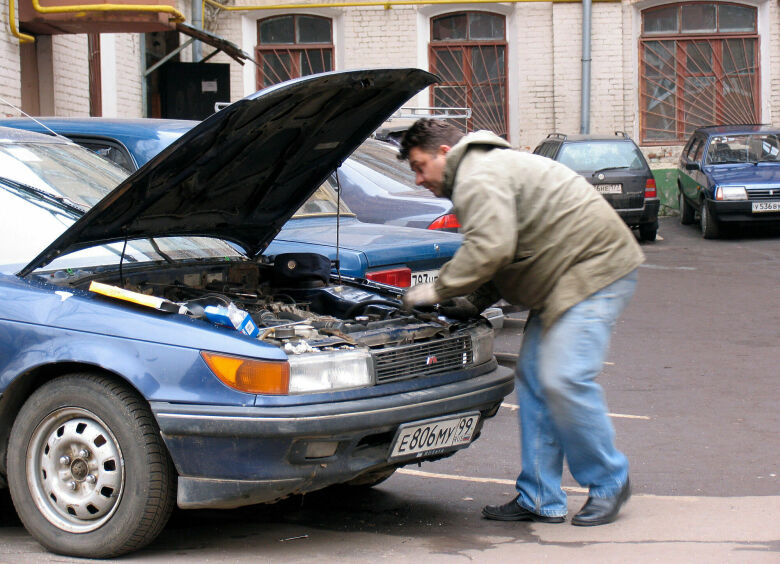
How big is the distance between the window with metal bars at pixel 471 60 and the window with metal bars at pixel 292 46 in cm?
212

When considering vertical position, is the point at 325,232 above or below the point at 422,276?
above

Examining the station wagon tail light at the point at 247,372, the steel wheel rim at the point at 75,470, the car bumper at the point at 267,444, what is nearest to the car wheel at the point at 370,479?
the car bumper at the point at 267,444

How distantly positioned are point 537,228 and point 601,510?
119cm

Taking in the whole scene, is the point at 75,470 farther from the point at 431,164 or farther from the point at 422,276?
the point at 422,276

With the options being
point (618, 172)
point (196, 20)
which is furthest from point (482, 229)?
point (196, 20)

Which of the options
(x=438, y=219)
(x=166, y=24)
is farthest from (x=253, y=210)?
(x=166, y=24)

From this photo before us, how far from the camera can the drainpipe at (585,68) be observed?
20.4 meters

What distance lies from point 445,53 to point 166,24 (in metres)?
8.99

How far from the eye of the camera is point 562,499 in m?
4.64

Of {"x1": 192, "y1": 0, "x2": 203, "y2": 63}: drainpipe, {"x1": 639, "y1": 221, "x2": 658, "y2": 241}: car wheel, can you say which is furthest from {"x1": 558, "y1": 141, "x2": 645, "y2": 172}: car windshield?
{"x1": 192, "y1": 0, "x2": 203, "y2": 63}: drainpipe

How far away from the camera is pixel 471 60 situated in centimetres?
2144

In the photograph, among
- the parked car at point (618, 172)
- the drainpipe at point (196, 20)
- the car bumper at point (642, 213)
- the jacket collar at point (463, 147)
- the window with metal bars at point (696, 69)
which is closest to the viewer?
the jacket collar at point (463, 147)

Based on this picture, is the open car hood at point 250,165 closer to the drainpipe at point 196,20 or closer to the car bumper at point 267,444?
the car bumper at point 267,444

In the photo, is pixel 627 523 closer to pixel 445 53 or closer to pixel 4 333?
pixel 4 333
